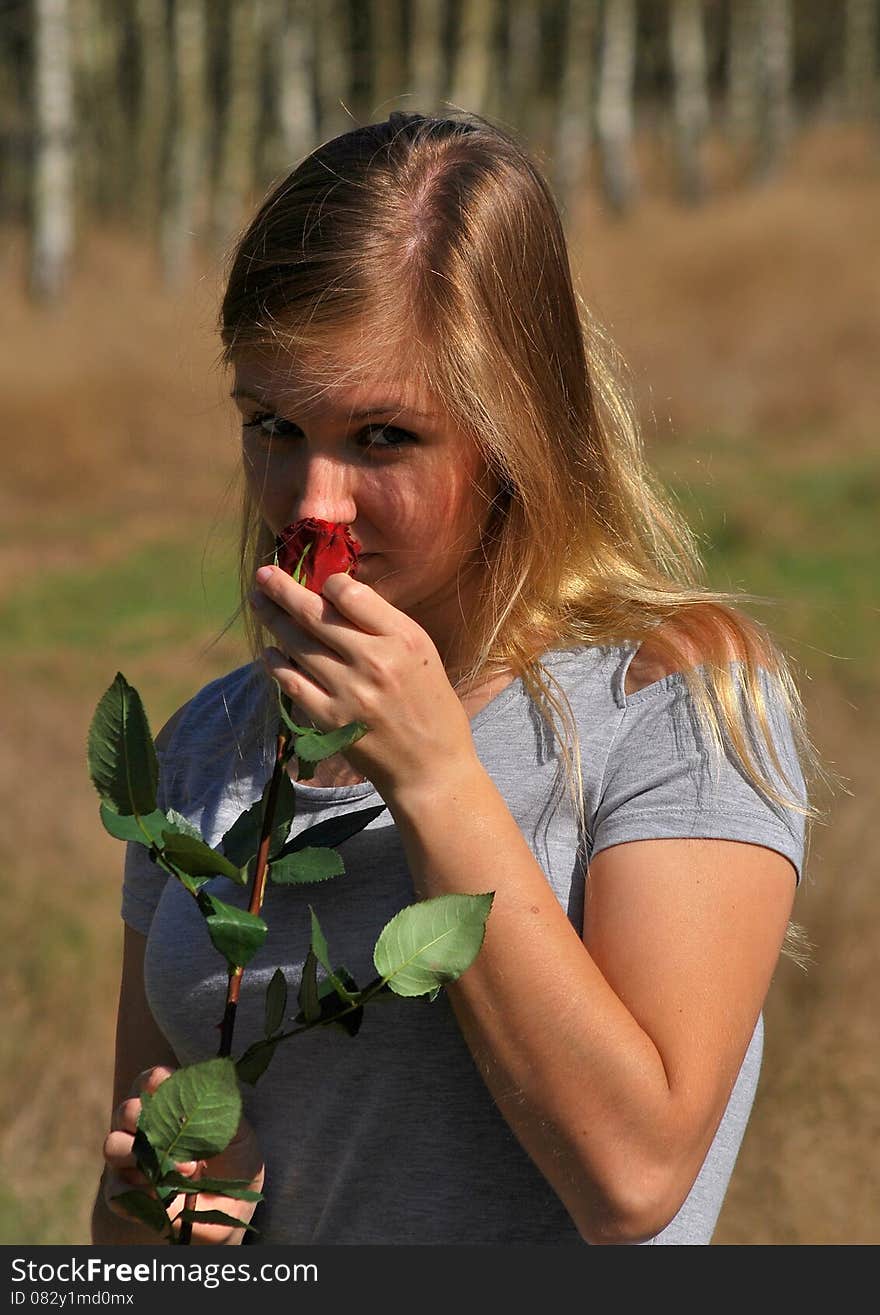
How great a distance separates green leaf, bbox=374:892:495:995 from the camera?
4.18ft

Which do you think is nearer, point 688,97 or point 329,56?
point 688,97

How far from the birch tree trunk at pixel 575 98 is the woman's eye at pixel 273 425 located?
2665 centimetres

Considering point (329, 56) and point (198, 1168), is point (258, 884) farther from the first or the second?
point (329, 56)

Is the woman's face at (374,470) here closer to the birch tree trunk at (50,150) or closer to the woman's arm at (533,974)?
the woman's arm at (533,974)

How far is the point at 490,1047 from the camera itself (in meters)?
1.41

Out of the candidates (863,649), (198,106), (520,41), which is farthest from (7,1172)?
(520,41)

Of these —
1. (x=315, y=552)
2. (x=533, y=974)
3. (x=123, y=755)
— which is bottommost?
(x=533, y=974)

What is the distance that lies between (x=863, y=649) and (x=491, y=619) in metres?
6.86

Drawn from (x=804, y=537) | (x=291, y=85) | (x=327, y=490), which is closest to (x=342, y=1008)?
(x=327, y=490)

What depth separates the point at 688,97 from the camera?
1156 inches

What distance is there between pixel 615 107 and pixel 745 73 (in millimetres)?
6042

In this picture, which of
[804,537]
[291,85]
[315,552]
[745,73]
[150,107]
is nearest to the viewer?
[315,552]

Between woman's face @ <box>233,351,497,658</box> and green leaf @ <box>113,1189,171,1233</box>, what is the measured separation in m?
0.71

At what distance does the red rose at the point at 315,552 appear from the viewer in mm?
1476
